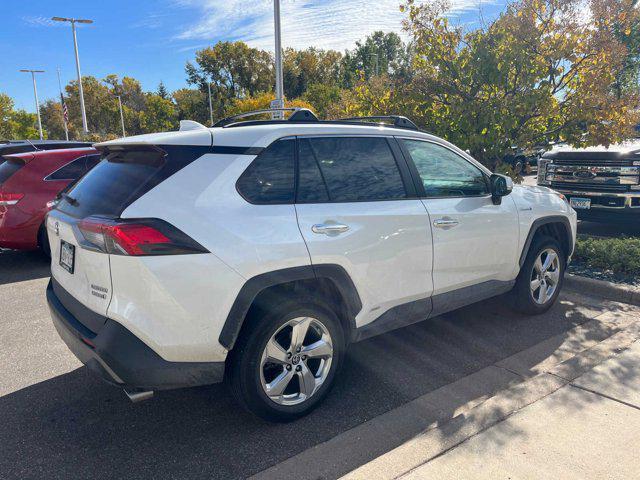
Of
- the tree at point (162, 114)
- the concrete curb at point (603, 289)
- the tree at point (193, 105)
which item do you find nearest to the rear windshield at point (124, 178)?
the concrete curb at point (603, 289)

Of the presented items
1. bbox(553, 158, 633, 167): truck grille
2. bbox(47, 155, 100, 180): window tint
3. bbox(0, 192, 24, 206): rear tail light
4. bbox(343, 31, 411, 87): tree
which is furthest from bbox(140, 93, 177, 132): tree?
bbox(553, 158, 633, 167): truck grille

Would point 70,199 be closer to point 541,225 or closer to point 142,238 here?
point 142,238

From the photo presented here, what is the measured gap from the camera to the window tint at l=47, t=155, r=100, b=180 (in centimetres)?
667

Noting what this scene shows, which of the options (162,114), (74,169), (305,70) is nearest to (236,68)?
(305,70)

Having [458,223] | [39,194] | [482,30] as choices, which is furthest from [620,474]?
[39,194]

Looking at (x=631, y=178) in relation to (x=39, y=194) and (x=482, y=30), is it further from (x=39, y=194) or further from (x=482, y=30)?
(x=39, y=194)

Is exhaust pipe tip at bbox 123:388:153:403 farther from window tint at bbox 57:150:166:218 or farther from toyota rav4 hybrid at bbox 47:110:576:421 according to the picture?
window tint at bbox 57:150:166:218

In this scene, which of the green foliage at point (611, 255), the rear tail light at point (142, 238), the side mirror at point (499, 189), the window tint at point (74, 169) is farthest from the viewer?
the window tint at point (74, 169)

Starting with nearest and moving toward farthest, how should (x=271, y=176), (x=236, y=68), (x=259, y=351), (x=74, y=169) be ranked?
(x=259, y=351), (x=271, y=176), (x=74, y=169), (x=236, y=68)

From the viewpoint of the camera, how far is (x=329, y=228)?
2.93 m

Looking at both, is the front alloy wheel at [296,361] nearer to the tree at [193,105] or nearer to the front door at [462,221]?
the front door at [462,221]

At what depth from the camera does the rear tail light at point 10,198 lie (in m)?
6.25

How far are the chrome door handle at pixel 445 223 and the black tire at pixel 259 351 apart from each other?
1.09 metres

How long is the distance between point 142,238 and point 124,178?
51 centimetres
